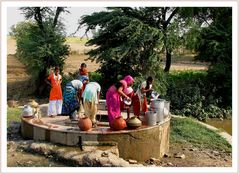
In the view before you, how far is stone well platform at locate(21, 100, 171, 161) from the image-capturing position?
30.7 feet

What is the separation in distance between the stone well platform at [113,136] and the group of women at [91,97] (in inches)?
16.0

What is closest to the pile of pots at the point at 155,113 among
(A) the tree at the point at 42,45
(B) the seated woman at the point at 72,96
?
(B) the seated woman at the point at 72,96

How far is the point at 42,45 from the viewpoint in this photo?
19.5 metres

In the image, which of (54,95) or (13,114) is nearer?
(54,95)

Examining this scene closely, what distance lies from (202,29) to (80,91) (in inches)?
346

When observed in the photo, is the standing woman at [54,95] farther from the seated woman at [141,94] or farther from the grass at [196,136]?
the grass at [196,136]

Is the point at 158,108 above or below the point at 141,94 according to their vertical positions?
below

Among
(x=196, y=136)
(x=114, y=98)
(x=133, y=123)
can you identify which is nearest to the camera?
(x=133, y=123)

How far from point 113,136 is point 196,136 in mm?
4132

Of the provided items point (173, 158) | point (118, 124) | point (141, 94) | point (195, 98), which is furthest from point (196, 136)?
point (195, 98)

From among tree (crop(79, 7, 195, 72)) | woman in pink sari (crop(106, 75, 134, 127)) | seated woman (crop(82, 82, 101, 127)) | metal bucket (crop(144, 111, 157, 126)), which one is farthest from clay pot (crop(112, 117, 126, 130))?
tree (crop(79, 7, 195, 72))

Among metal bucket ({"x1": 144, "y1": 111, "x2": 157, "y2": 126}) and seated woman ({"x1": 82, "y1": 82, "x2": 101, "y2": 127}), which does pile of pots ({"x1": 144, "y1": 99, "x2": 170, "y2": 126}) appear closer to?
metal bucket ({"x1": 144, "y1": 111, "x2": 157, "y2": 126})

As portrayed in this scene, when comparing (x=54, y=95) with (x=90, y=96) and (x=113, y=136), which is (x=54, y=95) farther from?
(x=113, y=136)

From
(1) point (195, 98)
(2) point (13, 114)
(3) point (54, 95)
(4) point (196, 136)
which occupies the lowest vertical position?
(4) point (196, 136)
